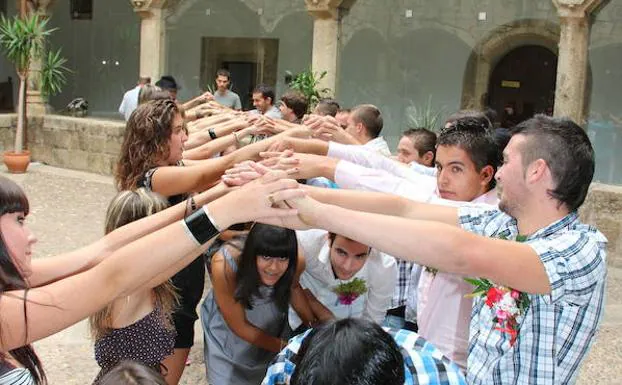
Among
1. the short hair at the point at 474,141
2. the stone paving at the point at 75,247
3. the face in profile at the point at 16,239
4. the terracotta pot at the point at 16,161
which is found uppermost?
the short hair at the point at 474,141

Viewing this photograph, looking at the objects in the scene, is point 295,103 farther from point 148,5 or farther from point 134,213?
point 148,5

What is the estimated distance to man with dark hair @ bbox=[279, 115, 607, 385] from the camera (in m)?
1.56

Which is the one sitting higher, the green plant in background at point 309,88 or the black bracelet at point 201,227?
the green plant in background at point 309,88

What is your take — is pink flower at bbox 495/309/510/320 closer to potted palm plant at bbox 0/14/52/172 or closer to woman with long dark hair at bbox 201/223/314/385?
woman with long dark hair at bbox 201/223/314/385

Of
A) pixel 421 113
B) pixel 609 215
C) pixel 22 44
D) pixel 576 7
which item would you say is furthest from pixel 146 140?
pixel 22 44

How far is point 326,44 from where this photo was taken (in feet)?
30.4

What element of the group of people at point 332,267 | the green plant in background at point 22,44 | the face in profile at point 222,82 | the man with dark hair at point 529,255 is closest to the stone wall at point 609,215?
the group of people at point 332,267

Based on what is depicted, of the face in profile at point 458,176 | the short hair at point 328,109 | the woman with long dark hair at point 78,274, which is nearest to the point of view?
the woman with long dark hair at point 78,274

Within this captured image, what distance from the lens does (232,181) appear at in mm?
2098

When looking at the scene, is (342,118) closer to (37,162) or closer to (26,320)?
(26,320)

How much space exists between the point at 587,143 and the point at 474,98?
9083mm

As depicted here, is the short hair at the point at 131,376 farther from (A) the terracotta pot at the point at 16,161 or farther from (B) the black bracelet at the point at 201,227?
(A) the terracotta pot at the point at 16,161

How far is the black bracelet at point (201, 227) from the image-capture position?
1644mm

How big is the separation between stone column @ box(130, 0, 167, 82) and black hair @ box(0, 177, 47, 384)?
942 cm
